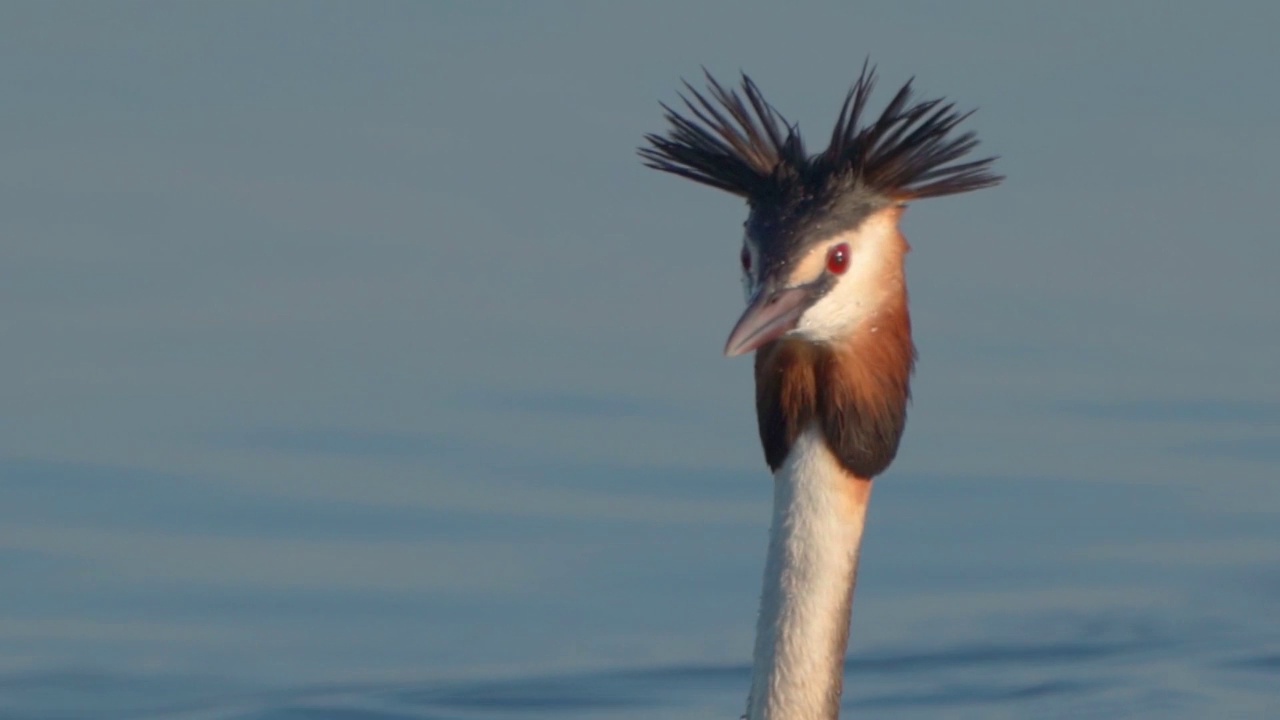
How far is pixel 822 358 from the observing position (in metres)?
7.80

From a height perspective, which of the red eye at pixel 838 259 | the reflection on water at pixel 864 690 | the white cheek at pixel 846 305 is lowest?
the reflection on water at pixel 864 690

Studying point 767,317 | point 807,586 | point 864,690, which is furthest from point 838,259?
point 864,690

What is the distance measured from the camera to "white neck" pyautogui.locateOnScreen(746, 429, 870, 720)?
7855mm

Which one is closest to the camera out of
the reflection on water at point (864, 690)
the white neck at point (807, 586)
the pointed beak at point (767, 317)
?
the pointed beak at point (767, 317)

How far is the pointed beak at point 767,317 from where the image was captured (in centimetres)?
755

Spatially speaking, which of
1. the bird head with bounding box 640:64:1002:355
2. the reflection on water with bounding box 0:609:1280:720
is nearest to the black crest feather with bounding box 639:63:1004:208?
the bird head with bounding box 640:64:1002:355

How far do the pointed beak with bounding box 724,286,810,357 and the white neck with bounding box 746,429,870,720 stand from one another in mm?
363

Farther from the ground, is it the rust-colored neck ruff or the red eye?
the red eye

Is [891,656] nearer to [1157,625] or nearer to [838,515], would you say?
[1157,625]

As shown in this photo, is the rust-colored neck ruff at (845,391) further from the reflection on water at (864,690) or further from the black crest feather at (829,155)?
the reflection on water at (864,690)

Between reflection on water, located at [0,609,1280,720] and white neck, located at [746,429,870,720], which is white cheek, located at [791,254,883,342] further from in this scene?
reflection on water, located at [0,609,1280,720]

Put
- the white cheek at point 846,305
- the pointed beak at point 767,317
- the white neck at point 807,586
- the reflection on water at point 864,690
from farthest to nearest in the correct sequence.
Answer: the reflection on water at point 864,690
the white neck at point 807,586
the white cheek at point 846,305
the pointed beak at point 767,317

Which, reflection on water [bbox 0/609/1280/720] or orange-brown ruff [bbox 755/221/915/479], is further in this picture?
reflection on water [bbox 0/609/1280/720]

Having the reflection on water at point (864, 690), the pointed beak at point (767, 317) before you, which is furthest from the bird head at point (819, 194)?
the reflection on water at point (864, 690)
